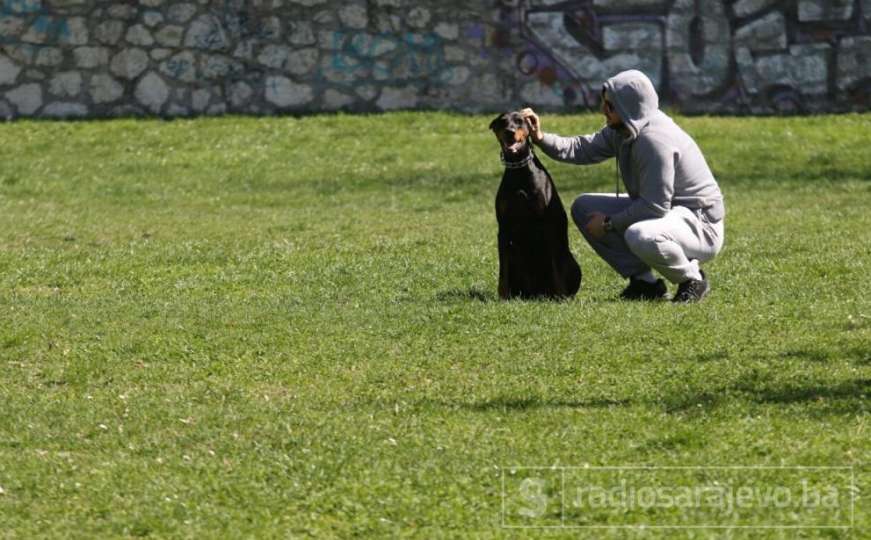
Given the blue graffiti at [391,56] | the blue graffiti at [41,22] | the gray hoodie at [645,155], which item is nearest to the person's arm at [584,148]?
the gray hoodie at [645,155]

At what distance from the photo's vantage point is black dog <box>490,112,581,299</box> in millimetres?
9141

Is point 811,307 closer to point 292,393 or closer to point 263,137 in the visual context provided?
point 292,393

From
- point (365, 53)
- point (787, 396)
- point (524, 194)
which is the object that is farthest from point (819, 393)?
point (365, 53)

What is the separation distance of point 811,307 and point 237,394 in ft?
11.4

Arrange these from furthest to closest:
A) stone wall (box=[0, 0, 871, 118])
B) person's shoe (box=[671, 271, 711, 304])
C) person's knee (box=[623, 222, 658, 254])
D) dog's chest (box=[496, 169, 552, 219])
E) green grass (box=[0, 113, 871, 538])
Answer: stone wall (box=[0, 0, 871, 118]), person's shoe (box=[671, 271, 711, 304]), dog's chest (box=[496, 169, 552, 219]), person's knee (box=[623, 222, 658, 254]), green grass (box=[0, 113, 871, 538])

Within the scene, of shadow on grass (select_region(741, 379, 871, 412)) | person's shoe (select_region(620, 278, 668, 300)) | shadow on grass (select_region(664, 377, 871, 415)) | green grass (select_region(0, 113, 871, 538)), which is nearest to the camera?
green grass (select_region(0, 113, 871, 538))

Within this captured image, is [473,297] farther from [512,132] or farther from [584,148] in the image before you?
[512,132]

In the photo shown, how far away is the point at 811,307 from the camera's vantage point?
9.07 m

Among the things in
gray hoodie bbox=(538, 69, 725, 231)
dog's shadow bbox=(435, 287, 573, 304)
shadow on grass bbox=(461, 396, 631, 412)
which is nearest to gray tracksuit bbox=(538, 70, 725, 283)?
gray hoodie bbox=(538, 69, 725, 231)

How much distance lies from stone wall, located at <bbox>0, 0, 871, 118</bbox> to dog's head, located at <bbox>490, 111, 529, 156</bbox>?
11.7m

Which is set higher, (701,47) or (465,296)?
(465,296)

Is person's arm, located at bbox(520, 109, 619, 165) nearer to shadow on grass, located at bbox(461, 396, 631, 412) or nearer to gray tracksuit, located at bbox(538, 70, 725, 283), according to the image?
gray tracksuit, located at bbox(538, 70, 725, 283)

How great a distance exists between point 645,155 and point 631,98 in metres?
0.33

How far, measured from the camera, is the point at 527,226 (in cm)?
928
